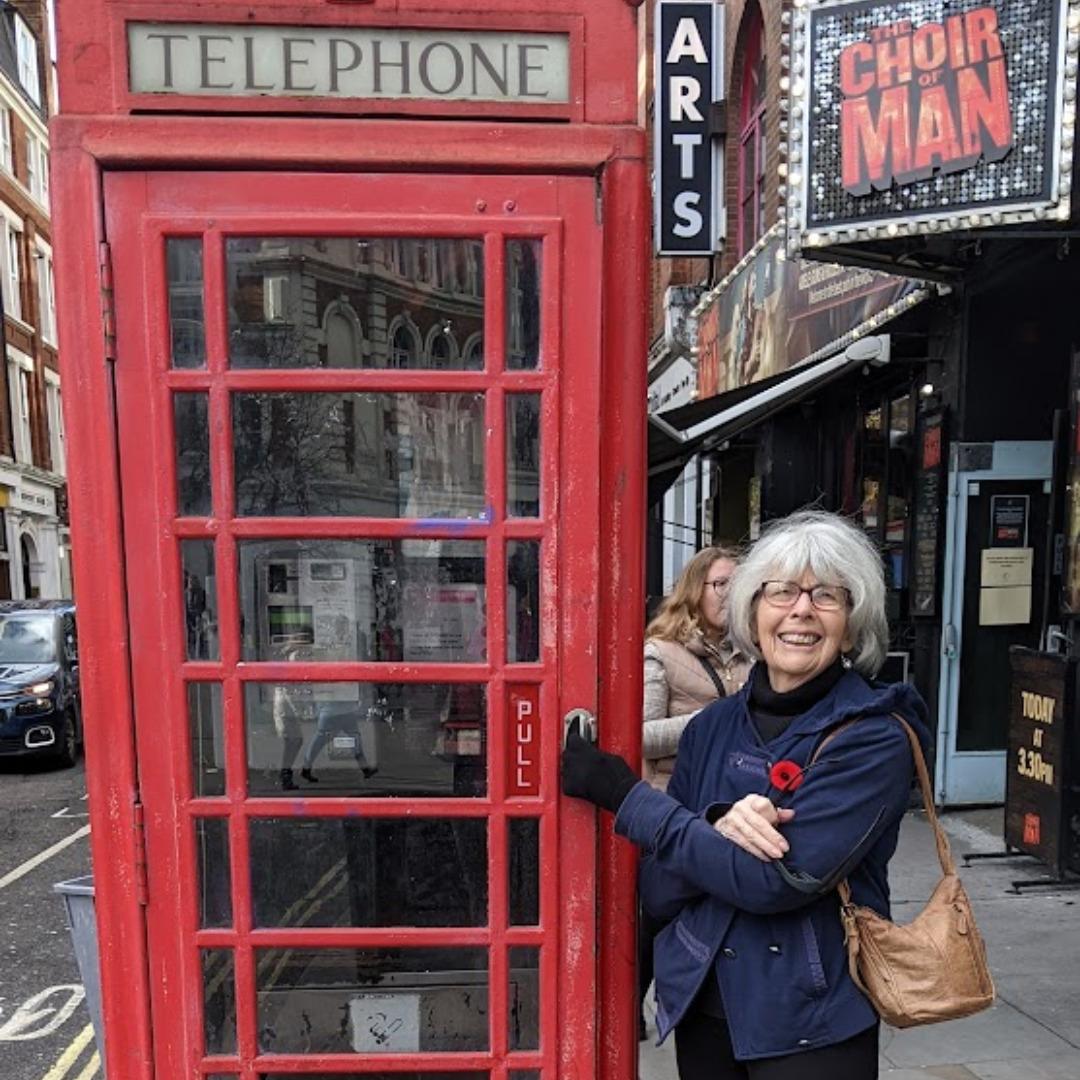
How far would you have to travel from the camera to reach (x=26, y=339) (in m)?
23.8

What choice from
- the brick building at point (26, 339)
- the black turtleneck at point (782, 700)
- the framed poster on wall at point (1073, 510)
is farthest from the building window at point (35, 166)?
the black turtleneck at point (782, 700)

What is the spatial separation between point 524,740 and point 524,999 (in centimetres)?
61

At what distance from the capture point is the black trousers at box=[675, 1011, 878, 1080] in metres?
1.75

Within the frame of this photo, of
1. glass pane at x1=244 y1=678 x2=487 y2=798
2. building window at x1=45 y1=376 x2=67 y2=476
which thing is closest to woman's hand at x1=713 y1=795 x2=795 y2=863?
glass pane at x1=244 y1=678 x2=487 y2=798

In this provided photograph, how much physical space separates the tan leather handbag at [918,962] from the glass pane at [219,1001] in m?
1.31

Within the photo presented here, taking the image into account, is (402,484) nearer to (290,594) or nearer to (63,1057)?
(290,594)

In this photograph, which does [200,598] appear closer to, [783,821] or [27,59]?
[783,821]

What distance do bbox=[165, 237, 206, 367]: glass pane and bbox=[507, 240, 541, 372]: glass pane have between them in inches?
24.0

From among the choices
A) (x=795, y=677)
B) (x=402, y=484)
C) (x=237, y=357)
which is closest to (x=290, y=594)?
(x=402, y=484)

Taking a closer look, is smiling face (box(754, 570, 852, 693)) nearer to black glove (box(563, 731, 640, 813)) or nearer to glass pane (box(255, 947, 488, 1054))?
black glove (box(563, 731, 640, 813))

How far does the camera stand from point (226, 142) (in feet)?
5.66

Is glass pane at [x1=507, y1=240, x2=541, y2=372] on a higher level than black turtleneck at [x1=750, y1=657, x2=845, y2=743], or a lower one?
higher

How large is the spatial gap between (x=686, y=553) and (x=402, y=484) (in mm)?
12477

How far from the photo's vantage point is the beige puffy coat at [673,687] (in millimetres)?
3018
